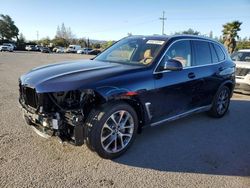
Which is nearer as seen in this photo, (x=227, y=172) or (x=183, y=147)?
(x=227, y=172)

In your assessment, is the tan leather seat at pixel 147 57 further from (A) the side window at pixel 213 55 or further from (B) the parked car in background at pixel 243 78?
(B) the parked car in background at pixel 243 78

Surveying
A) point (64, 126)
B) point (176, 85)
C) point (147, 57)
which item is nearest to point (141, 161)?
point (64, 126)

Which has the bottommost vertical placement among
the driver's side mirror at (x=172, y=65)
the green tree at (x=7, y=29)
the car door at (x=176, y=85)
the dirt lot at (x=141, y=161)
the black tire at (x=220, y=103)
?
the dirt lot at (x=141, y=161)

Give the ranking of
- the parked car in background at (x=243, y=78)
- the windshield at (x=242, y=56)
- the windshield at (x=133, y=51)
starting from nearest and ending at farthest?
the windshield at (x=133, y=51), the parked car in background at (x=243, y=78), the windshield at (x=242, y=56)

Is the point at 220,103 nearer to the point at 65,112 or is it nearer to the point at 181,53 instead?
the point at 181,53

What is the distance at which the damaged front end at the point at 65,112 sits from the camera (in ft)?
11.9

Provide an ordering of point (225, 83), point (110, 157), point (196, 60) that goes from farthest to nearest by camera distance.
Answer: point (225, 83)
point (196, 60)
point (110, 157)

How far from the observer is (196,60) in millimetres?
5348

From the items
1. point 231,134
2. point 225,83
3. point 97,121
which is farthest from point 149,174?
point 225,83

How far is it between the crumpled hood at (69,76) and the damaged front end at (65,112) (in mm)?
108

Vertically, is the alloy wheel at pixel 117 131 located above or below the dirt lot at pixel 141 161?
above

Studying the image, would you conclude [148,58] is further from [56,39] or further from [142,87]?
[56,39]

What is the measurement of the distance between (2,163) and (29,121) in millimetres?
747

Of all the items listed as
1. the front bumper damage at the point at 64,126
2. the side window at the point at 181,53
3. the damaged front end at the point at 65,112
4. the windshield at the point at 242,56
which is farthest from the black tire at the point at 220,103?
the windshield at the point at 242,56
